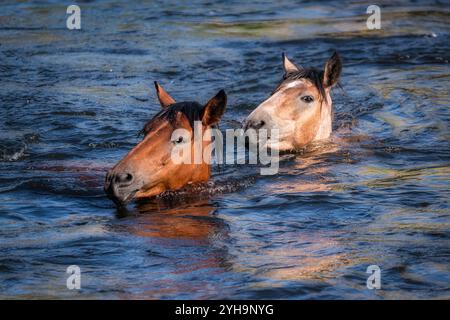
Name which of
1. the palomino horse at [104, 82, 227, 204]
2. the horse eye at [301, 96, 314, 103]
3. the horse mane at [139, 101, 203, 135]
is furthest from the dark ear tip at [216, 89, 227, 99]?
the horse eye at [301, 96, 314, 103]

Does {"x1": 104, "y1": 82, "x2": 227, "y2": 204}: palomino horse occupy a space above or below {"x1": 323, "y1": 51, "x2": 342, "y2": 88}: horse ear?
below

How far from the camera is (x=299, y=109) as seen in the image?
1012 centimetres

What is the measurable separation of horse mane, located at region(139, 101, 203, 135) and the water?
0.70 meters

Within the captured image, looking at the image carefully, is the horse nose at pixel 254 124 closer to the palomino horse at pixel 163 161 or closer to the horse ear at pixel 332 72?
the palomino horse at pixel 163 161

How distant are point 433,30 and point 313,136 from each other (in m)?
6.79

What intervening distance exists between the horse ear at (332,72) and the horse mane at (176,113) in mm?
2241

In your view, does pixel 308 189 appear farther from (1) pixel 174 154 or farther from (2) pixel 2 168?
(2) pixel 2 168

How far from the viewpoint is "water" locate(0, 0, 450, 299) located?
695cm

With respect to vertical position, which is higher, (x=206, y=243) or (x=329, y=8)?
(x=329, y=8)

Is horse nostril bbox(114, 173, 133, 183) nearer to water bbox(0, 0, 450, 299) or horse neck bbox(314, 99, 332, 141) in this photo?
water bbox(0, 0, 450, 299)

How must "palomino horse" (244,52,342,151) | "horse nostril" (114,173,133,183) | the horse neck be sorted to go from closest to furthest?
"horse nostril" (114,173,133,183)
"palomino horse" (244,52,342,151)
the horse neck
